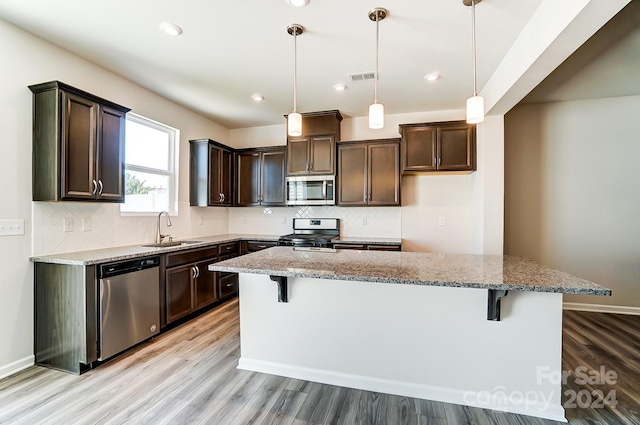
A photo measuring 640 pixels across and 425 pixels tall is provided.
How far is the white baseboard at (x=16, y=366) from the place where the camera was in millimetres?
2182

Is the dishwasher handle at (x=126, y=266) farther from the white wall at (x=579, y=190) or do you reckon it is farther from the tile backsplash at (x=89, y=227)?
the white wall at (x=579, y=190)

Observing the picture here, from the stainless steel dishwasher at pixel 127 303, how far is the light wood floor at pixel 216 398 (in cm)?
17

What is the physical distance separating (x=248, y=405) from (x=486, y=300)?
5.56ft

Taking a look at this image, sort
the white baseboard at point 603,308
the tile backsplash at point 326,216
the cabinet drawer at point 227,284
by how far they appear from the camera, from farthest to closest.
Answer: the tile backsplash at point 326,216 < the cabinet drawer at point 227,284 < the white baseboard at point 603,308

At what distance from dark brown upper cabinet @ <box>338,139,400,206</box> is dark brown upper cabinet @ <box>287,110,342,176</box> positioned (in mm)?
164

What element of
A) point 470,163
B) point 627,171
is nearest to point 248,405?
point 470,163

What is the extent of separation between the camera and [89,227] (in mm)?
2785

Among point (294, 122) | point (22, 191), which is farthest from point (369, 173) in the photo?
point (22, 191)

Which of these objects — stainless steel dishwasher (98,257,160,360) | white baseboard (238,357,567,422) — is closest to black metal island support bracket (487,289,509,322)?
white baseboard (238,357,567,422)

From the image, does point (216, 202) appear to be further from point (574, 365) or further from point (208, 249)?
point (574, 365)

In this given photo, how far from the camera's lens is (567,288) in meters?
1.44

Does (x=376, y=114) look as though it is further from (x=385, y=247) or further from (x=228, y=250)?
(x=228, y=250)

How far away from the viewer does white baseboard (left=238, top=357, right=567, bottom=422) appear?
1783 millimetres

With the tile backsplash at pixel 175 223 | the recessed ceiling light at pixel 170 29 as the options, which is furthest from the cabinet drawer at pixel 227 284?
the recessed ceiling light at pixel 170 29
